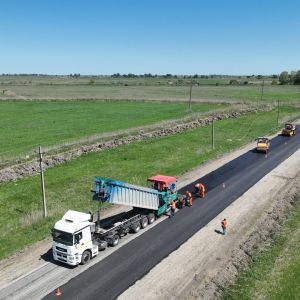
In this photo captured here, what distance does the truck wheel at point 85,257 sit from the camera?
2406 centimetres

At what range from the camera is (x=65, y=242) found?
23.5m

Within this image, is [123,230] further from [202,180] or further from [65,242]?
[202,180]

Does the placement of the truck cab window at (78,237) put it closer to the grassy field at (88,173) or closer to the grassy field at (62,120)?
the grassy field at (88,173)

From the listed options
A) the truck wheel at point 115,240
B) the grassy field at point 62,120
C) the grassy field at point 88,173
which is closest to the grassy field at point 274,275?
the truck wheel at point 115,240

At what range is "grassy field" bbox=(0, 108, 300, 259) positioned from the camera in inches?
1204

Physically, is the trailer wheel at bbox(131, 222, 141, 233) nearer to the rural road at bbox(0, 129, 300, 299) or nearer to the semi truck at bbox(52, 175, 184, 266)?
the semi truck at bbox(52, 175, 184, 266)

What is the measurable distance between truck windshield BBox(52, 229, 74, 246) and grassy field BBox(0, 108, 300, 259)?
4.51 metres

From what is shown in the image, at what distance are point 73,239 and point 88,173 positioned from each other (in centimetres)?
2303

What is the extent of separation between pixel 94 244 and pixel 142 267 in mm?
3419

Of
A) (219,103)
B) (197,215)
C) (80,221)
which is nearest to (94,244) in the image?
(80,221)

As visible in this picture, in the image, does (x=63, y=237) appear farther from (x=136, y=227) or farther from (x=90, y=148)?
(x=90, y=148)

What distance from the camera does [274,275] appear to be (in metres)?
22.2

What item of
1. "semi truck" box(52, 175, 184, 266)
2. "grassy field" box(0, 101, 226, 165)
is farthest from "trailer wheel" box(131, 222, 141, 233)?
"grassy field" box(0, 101, 226, 165)

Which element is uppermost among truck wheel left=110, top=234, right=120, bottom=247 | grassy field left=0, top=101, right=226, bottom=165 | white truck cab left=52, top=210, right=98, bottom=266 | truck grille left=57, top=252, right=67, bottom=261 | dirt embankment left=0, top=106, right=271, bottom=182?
white truck cab left=52, top=210, right=98, bottom=266
